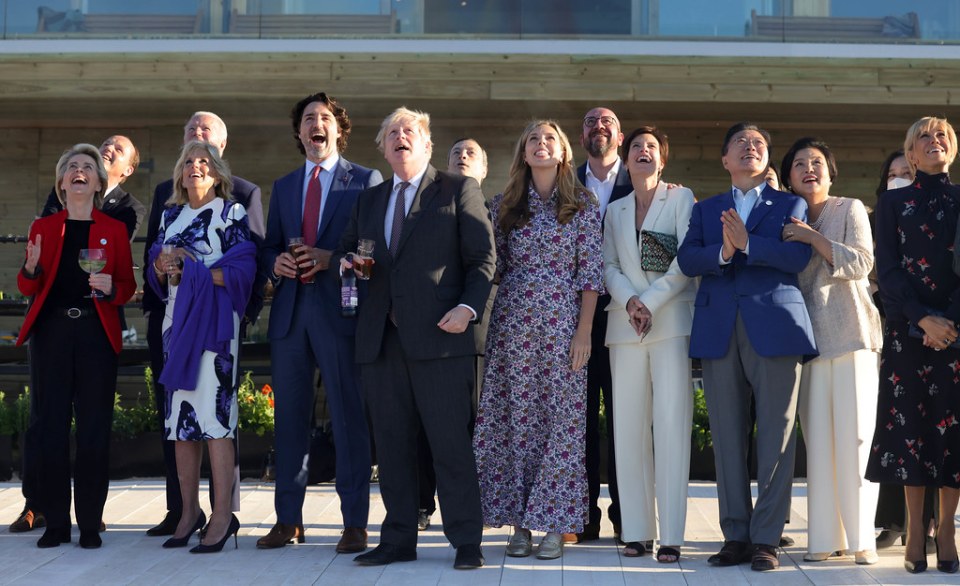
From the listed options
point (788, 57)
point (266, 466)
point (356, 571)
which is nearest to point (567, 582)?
point (356, 571)

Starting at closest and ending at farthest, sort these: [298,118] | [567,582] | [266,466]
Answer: [567,582] → [298,118] → [266,466]

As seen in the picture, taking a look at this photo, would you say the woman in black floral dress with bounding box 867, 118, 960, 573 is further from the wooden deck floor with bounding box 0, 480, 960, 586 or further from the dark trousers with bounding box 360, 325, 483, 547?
the dark trousers with bounding box 360, 325, 483, 547

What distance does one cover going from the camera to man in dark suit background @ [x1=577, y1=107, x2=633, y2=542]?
4867 mm

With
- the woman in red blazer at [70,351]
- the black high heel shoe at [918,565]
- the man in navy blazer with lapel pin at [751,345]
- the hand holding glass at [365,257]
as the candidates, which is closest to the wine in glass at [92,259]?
the woman in red blazer at [70,351]

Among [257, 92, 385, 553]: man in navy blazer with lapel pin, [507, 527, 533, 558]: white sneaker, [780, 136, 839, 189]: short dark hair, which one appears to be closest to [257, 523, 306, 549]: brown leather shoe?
[257, 92, 385, 553]: man in navy blazer with lapel pin

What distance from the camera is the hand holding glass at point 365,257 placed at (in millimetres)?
4145

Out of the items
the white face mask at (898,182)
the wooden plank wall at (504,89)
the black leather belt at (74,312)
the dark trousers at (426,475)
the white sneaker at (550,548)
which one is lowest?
the white sneaker at (550,548)

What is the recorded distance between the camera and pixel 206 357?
4.52 meters

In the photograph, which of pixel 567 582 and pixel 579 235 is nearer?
pixel 567 582

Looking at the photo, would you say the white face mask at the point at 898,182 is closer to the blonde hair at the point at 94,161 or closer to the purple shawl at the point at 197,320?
the purple shawl at the point at 197,320

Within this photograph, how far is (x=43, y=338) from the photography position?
15.5 feet

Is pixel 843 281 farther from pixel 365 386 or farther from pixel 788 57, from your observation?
pixel 788 57

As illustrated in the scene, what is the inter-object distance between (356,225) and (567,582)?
1.61 m

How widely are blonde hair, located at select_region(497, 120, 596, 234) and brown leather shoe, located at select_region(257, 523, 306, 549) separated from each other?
4.92 ft
